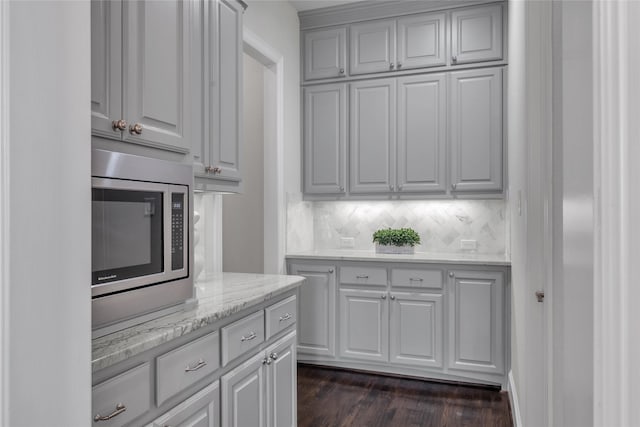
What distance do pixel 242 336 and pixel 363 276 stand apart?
189cm

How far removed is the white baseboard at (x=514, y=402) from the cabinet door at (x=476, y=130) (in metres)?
1.42

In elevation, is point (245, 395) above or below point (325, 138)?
below

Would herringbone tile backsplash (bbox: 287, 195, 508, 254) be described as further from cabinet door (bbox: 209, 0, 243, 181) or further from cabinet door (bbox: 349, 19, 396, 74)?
cabinet door (bbox: 209, 0, 243, 181)

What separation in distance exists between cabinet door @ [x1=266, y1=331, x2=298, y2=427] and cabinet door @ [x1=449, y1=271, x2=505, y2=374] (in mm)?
1544

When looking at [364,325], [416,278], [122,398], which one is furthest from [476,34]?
[122,398]

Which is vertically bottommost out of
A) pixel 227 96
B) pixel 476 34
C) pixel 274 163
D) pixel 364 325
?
pixel 364 325

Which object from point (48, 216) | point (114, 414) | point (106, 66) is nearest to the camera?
point (48, 216)

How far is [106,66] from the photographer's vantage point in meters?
1.35

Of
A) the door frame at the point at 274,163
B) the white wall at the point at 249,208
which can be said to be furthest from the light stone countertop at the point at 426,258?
the white wall at the point at 249,208

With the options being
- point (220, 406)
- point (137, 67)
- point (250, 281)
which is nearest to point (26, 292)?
point (137, 67)

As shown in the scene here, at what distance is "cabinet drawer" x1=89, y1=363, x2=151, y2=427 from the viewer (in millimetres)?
1144

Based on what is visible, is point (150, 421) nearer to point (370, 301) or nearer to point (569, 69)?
point (569, 69)

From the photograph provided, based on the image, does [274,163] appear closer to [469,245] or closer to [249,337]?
[469,245]

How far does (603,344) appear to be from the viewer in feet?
1.38
